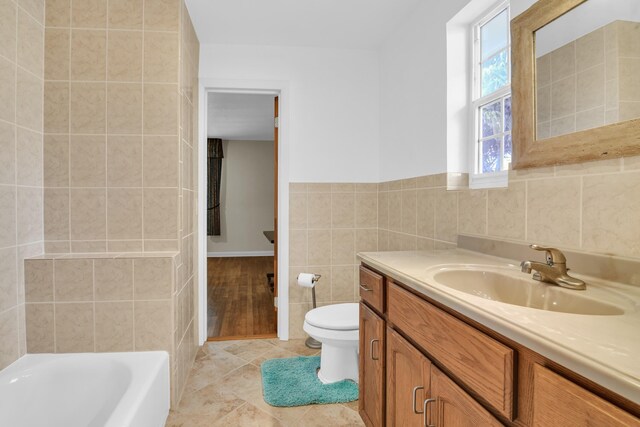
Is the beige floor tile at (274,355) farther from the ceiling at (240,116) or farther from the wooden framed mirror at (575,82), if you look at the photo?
the ceiling at (240,116)

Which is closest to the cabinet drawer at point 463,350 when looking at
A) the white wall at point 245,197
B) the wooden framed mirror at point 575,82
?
the wooden framed mirror at point 575,82

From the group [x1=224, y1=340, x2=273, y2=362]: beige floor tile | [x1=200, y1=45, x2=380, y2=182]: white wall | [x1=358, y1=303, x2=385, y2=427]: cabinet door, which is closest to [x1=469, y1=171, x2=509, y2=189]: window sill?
[x1=358, y1=303, x2=385, y2=427]: cabinet door

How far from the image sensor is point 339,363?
211 cm

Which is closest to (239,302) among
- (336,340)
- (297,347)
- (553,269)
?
(297,347)

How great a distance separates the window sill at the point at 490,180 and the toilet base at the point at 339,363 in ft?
3.94

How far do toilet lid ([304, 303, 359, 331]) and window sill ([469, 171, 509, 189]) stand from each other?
1047 millimetres

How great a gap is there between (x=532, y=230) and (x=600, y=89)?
52cm

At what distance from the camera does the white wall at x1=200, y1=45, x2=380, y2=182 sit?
107 inches

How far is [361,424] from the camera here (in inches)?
69.3

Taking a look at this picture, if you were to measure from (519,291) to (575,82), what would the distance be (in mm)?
719

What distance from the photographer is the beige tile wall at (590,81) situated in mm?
962

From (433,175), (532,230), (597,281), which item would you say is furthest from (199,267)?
(597,281)

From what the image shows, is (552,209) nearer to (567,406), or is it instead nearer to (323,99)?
(567,406)

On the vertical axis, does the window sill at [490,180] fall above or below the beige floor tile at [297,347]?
above
